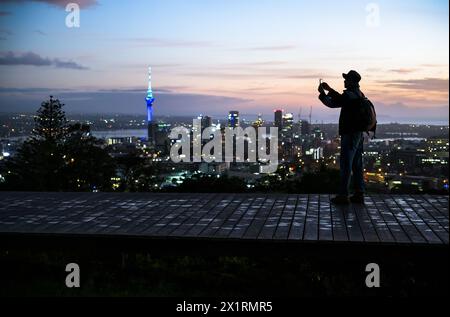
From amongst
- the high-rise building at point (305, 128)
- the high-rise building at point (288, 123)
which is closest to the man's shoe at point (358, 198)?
the high-rise building at point (288, 123)

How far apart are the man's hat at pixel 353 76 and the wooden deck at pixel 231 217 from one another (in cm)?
164

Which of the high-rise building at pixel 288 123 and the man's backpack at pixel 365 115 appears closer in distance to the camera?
the man's backpack at pixel 365 115

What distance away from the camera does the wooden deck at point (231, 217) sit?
4.82m

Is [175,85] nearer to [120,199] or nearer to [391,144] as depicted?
[391,144]

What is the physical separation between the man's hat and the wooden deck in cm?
164

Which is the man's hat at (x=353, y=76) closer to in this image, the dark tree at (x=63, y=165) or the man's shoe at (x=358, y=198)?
the man's shoe at (x=358, y=198)

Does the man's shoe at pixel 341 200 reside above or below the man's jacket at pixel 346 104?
below

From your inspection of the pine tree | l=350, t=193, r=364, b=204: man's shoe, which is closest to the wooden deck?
l=350, t=193, r=364, b=204: man's shoe

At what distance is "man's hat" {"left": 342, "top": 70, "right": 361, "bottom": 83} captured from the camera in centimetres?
616

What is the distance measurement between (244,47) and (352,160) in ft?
60.1

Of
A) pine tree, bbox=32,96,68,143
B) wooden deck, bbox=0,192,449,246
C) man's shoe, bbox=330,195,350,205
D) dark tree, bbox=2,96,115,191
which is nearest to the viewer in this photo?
wooden deck, bbox=0,192,449,246

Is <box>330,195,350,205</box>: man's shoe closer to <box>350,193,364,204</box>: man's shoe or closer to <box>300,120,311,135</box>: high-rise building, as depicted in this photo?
<box>350,193,364,204</box>: man's shoe

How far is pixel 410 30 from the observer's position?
13031 mm
